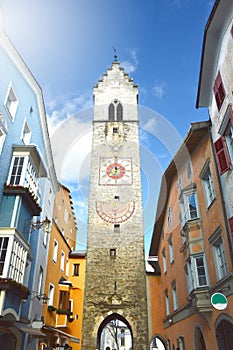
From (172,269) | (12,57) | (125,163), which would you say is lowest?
(172,269)

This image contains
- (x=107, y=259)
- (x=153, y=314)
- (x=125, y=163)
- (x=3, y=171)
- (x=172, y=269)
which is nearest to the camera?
(x=3, y=171)

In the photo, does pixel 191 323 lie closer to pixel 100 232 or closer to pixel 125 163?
pixel 100 232

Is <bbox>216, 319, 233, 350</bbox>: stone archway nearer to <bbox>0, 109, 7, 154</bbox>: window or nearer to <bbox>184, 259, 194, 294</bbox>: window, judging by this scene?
<bbox>184, 259, 194, 294</bbox>: window

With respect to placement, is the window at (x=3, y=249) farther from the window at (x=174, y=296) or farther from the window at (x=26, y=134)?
the window at (x=174, y=296)

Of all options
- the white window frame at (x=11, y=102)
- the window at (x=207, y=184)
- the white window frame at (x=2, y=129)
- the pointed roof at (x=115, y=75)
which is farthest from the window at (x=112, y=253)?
the pointed roof at (x=115, y=75)

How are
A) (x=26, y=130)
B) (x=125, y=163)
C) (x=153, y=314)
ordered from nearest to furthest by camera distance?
1. (x=26, y=130)
2. (x=153, y=314)
3. (x=125, y=163)

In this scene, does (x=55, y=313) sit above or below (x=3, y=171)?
below

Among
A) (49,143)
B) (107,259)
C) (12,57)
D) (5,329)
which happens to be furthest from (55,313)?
(12,57)

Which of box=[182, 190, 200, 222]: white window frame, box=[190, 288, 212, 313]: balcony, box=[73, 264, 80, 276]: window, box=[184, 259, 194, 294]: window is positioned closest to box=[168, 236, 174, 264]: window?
box=[184, 259, 194, 294]: window

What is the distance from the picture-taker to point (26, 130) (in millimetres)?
14922

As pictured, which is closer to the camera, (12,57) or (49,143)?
(12,57)

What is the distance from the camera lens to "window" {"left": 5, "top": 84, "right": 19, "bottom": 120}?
501 inches

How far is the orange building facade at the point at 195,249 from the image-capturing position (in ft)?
34.9

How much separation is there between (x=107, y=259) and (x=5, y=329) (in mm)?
14440
